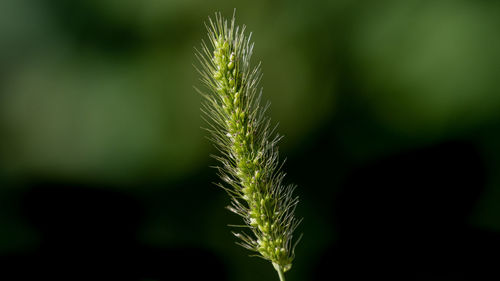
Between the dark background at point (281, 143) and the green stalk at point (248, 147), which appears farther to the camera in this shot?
the dark background at point (281, 143)

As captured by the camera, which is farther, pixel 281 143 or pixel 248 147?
pixel 281 143

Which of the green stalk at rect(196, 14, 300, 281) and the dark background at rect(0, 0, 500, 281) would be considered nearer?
the green stalk at rect(196, 14, 300, 281)
